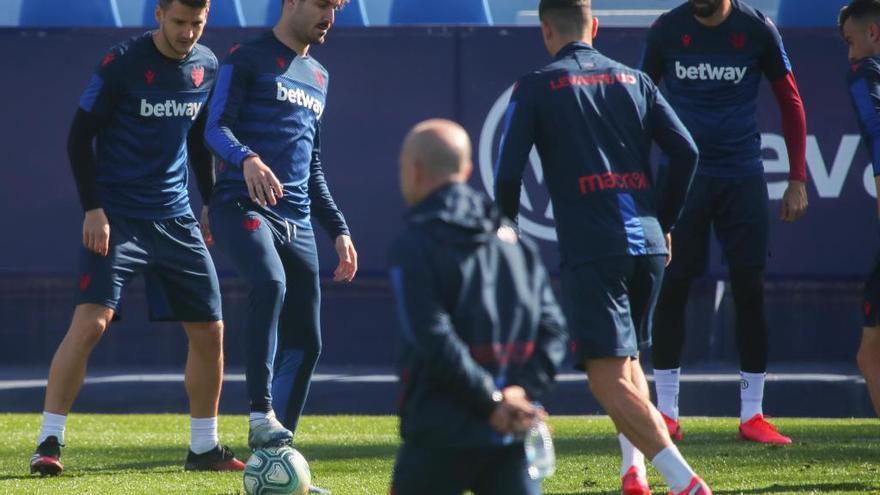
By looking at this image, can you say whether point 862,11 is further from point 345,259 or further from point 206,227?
point 206,227

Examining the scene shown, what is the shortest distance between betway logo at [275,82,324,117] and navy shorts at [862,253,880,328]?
2490 mm

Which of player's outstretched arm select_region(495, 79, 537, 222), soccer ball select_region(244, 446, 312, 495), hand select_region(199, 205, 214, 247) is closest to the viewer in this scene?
player's outstretched arm select_region(495, 79, 537, 222)

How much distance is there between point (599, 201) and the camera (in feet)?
17.5

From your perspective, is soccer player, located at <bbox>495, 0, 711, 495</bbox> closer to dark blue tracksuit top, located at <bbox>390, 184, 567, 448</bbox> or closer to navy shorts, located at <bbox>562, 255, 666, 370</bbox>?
navy shorts, located at <bbox>562, 255, 666, 370</bbox>

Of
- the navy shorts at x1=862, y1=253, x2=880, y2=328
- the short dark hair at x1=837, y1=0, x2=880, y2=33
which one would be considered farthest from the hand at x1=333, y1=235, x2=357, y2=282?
the short dark hair at x1=837, y1=0, x2=880, y2=33

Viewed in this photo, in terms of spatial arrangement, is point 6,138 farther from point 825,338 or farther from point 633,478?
point 633,478

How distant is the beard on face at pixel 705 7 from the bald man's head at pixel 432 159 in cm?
400

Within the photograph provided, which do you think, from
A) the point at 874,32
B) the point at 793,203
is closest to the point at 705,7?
the point at 874,32

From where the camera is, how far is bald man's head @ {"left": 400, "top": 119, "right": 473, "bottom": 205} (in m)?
3.71

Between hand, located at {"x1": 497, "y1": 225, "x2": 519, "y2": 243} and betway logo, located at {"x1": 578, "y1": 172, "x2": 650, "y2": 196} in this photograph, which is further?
betway logo, located at {"x1": 578, "y1": 172, "x2": 650, "y2": 196}

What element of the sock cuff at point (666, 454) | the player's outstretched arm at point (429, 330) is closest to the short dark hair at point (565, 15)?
the sock cuff at point (666, 454)

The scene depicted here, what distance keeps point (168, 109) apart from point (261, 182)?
1.04m

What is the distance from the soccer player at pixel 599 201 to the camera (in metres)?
5.31

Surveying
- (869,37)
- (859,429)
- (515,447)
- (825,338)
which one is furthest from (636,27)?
(515,447)
